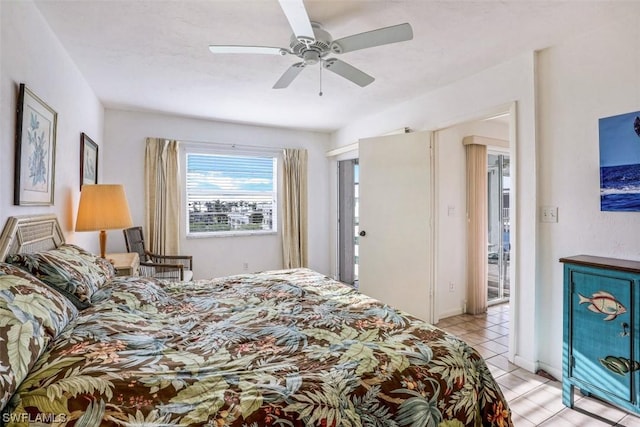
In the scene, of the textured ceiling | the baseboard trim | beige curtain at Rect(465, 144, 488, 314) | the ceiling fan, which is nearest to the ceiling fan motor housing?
the ceiling fan

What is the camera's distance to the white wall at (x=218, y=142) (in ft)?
13.3

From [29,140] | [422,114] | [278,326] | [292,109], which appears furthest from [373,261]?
[29,140]

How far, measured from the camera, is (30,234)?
1841 mm

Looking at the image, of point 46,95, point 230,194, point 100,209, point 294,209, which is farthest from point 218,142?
point 46,95

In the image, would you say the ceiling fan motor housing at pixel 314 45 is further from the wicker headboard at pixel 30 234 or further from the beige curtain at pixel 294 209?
the beige curtain at pixel 294 209

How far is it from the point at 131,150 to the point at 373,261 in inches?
132

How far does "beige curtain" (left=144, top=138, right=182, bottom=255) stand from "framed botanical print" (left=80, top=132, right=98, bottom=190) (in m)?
0.68

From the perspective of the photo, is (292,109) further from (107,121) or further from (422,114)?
(107,121)

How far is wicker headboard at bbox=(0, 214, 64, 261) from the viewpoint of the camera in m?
1.62

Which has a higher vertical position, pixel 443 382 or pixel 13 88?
pixel 13 88

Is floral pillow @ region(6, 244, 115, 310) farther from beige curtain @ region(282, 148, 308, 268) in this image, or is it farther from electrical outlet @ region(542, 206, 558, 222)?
beige curtain @ region(282, 148, 308, 268)

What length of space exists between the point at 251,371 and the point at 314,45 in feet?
5.94

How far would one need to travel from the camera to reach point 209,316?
167 cm

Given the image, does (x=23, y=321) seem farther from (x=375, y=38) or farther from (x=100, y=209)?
(x=375, y=38)
